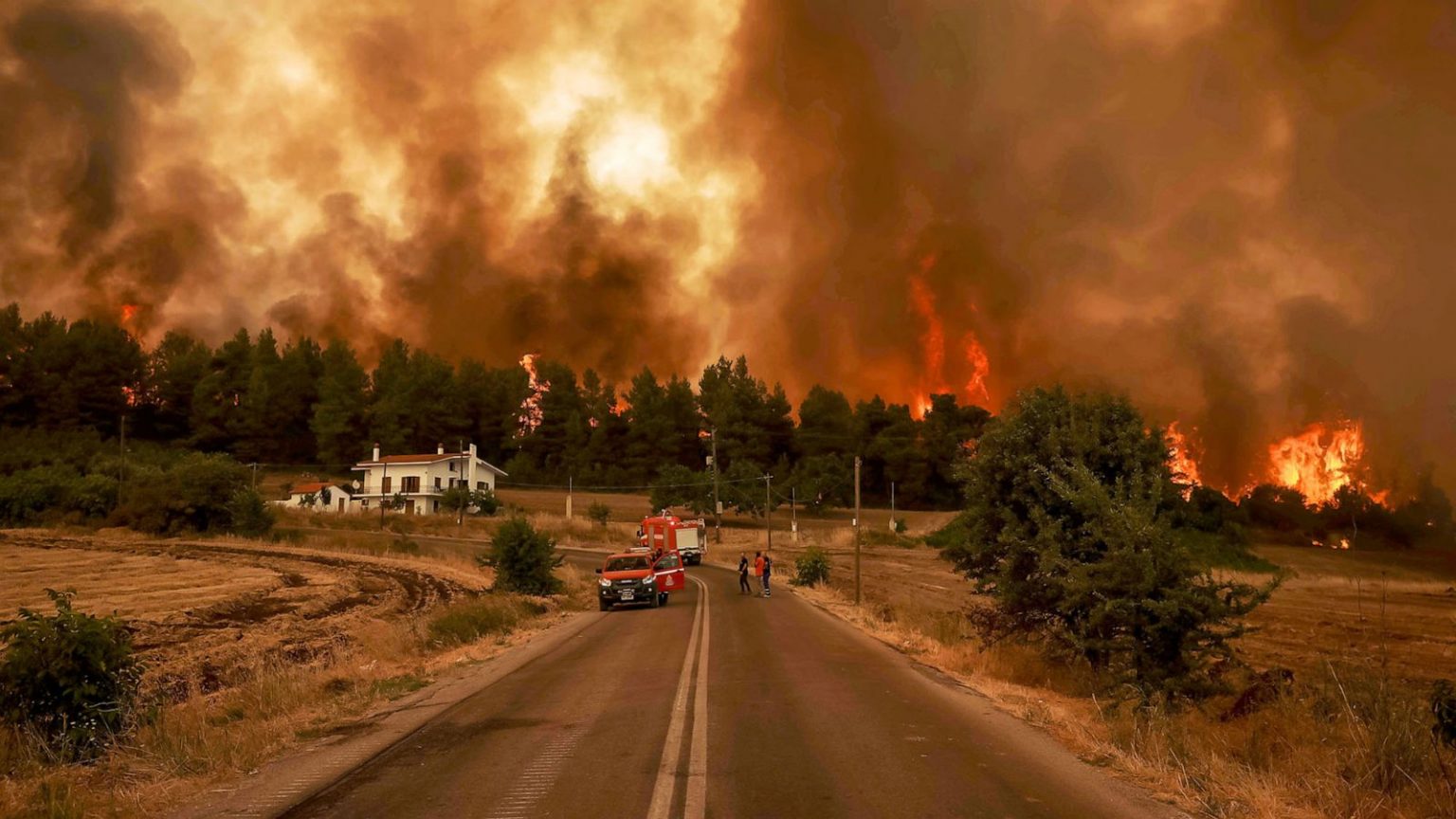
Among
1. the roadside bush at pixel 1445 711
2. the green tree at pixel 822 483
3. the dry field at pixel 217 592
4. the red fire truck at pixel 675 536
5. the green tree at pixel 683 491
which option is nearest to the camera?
the roadside bush at pixel 1445 711

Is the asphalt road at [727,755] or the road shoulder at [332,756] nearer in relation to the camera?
the asphalt road at [727,755]

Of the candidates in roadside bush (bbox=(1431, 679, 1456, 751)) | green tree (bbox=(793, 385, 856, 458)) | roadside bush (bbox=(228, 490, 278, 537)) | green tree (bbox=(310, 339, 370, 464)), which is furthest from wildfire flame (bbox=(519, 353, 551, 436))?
roadside bush (bbox=(1431, 679, 1456, 751))

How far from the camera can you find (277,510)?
78312mm

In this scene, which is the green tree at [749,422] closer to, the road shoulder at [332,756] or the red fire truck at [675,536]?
the red fire truck at [675,536]

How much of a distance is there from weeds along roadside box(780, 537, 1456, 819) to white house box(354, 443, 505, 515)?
88901mm

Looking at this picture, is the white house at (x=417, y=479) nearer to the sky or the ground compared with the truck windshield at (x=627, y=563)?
nearer to the sky

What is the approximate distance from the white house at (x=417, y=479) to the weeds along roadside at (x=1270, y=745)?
88901mm

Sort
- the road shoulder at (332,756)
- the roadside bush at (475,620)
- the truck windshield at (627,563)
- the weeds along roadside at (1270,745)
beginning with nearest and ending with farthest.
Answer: the weeds along roadside at (1270,745), the road shoulder at (332,756), the roadside bush at (475,620), the truck windshield at (627,563)

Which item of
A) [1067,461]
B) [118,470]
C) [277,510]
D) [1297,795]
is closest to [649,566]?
[1067,461]

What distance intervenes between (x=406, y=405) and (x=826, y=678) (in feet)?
376

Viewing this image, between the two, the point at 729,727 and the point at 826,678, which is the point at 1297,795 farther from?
the point at 826,678

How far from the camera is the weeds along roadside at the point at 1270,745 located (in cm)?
732

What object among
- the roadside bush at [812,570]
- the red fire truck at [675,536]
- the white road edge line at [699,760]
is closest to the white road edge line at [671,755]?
the white road edge line at [699,760]

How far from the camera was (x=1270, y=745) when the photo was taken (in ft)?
34.3
